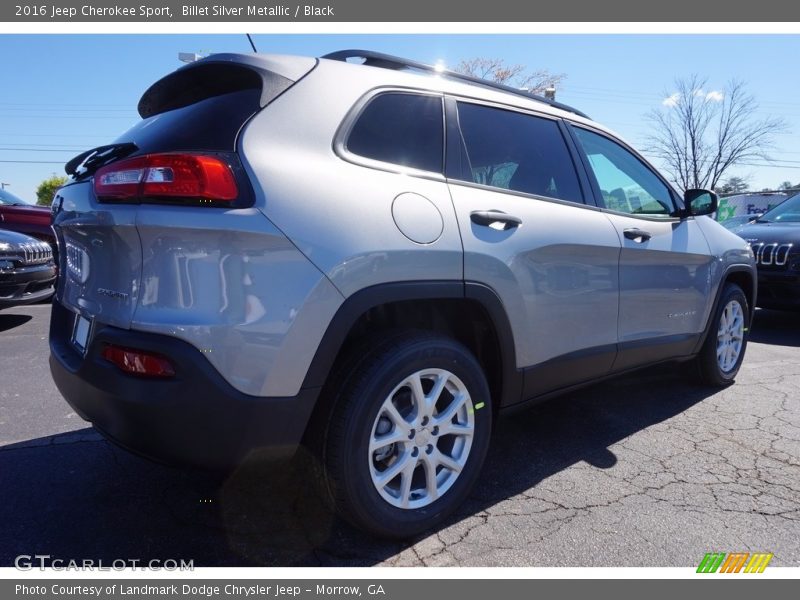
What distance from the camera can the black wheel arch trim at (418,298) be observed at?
189 centimetres

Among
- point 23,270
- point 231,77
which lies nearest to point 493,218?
point 231,77

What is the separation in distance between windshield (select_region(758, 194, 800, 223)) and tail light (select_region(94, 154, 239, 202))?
7.57 meters

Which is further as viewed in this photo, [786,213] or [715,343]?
[786,213]

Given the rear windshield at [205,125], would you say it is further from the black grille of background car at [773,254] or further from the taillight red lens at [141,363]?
the black grille of background car at [773,254]

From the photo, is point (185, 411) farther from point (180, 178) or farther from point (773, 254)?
point (773, 254)

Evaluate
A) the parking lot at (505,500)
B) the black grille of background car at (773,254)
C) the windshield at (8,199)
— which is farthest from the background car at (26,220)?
the black grille of background car at (773,254)

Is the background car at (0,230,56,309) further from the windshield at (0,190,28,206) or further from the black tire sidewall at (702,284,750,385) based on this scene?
the black tire sidewall at (702,284,750,385)

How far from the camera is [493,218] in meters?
2.34

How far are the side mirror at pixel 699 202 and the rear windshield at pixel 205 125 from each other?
118 inches

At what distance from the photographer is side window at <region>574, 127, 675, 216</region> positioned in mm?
3203

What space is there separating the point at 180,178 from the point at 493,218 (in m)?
1.23

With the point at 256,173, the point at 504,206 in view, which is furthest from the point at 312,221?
the point at 504,206

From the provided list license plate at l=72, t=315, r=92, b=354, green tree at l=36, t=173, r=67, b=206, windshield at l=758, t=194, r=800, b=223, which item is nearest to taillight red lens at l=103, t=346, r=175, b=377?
license plate at l=72, t=315, r=92, b=354

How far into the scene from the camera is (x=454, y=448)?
232cm
